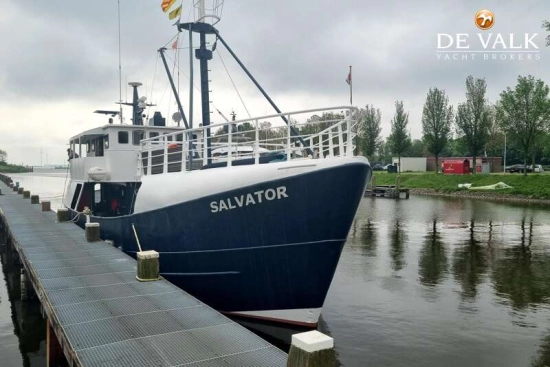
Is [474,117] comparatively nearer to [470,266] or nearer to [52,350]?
[470,266]

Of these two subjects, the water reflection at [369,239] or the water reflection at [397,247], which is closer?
the water reflection at [397,247]

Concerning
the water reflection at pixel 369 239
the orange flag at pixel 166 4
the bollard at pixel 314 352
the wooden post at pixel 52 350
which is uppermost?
the orange flag at pixel 166 4

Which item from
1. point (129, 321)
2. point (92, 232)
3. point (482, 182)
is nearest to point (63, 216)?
point (92, 232)

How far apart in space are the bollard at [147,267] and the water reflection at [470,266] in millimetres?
9622

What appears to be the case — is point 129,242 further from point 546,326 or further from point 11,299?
point 546,326

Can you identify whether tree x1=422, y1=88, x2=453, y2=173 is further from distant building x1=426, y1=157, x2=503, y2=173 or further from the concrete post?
the concrete post

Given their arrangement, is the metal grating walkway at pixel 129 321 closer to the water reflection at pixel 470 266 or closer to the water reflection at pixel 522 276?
the water reflection at pixel 470 266

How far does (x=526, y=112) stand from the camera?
5159 cm

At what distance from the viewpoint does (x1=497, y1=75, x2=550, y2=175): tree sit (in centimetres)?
5056

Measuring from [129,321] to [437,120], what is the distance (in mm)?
60614

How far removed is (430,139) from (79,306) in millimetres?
59855

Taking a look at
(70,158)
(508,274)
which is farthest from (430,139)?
(70,158)

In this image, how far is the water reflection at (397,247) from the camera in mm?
18594

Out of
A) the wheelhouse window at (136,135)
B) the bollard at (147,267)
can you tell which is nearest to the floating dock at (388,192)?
the wheelhouse window at (136,135)
